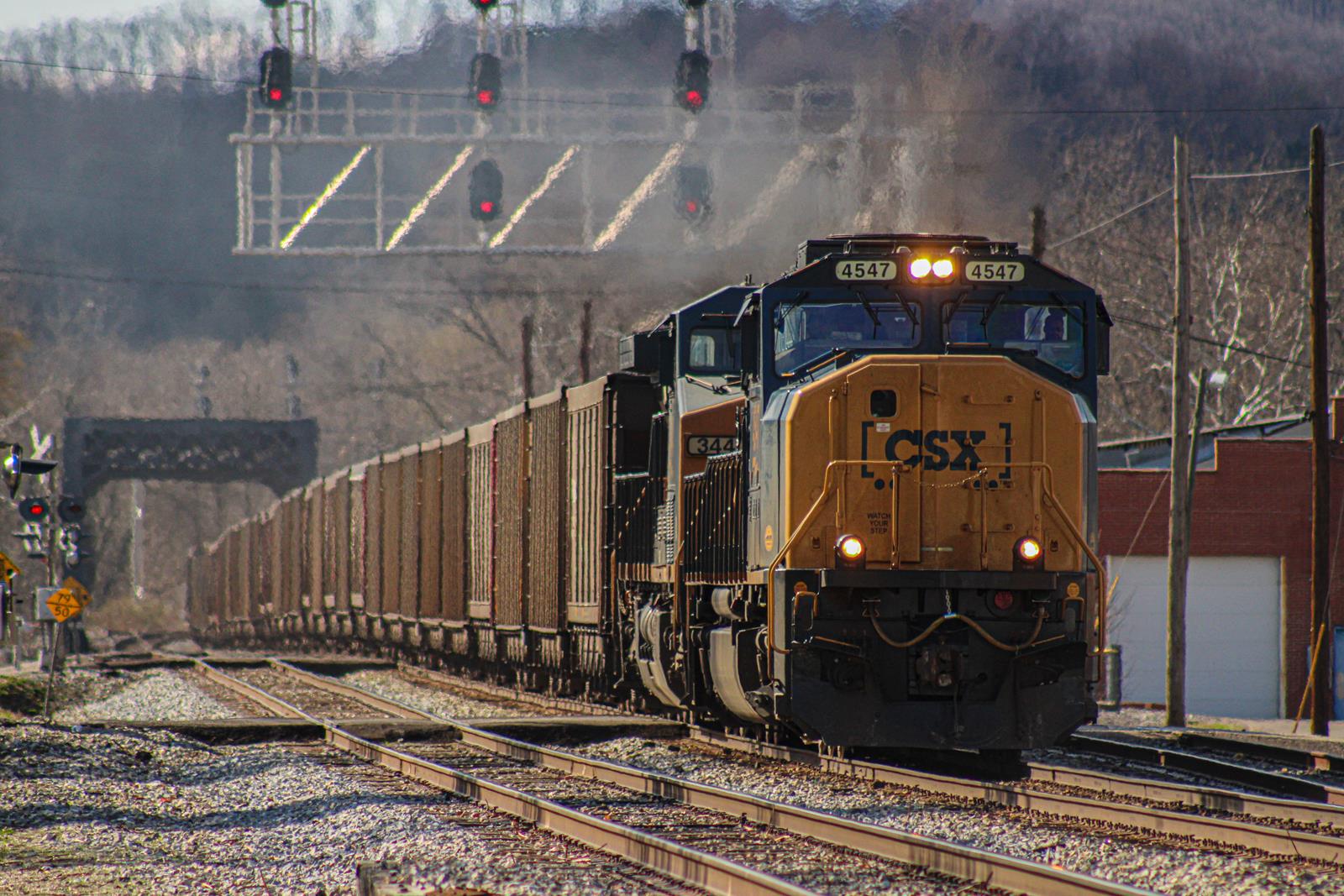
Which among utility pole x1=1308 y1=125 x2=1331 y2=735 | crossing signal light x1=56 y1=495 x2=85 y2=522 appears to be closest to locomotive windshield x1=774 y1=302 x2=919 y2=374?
utility pole x1=1308 y1=125 x2=1331 y2=735

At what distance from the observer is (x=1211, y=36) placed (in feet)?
179

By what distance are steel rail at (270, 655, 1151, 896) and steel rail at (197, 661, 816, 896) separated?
2.68 ft

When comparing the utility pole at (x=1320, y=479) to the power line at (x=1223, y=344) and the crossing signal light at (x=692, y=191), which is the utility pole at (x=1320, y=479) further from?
the crossing signal light at (x=692, y=191)

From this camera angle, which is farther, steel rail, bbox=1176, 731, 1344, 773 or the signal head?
the signal head

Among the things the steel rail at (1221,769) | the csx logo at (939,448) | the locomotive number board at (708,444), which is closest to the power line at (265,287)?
the steel rail at (1221,769)

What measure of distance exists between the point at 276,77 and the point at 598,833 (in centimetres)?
1360

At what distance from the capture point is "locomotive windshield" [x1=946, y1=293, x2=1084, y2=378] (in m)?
11.1

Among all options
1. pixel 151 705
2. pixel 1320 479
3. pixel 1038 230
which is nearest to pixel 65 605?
pixel 151 705

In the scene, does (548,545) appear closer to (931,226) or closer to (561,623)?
(561,623)

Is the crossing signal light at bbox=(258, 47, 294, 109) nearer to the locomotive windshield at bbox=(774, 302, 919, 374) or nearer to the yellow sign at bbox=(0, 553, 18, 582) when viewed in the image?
the yellow sign at bbox=(0, 553, 18, 582)

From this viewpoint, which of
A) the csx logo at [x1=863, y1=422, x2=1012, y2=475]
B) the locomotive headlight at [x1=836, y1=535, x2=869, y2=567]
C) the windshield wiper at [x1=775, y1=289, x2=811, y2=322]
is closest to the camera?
the locomotive headlight at [x1=836, y1=535, x2=869, y2=567]

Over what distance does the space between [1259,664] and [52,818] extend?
1027 inches

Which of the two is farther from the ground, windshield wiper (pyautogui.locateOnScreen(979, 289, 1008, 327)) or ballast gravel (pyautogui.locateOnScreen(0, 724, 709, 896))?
windshield wiper (pyautogui.locateOnScreen(979, 289, 1008, 327))

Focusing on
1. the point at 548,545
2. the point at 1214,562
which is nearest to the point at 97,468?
the point at 1214,562
